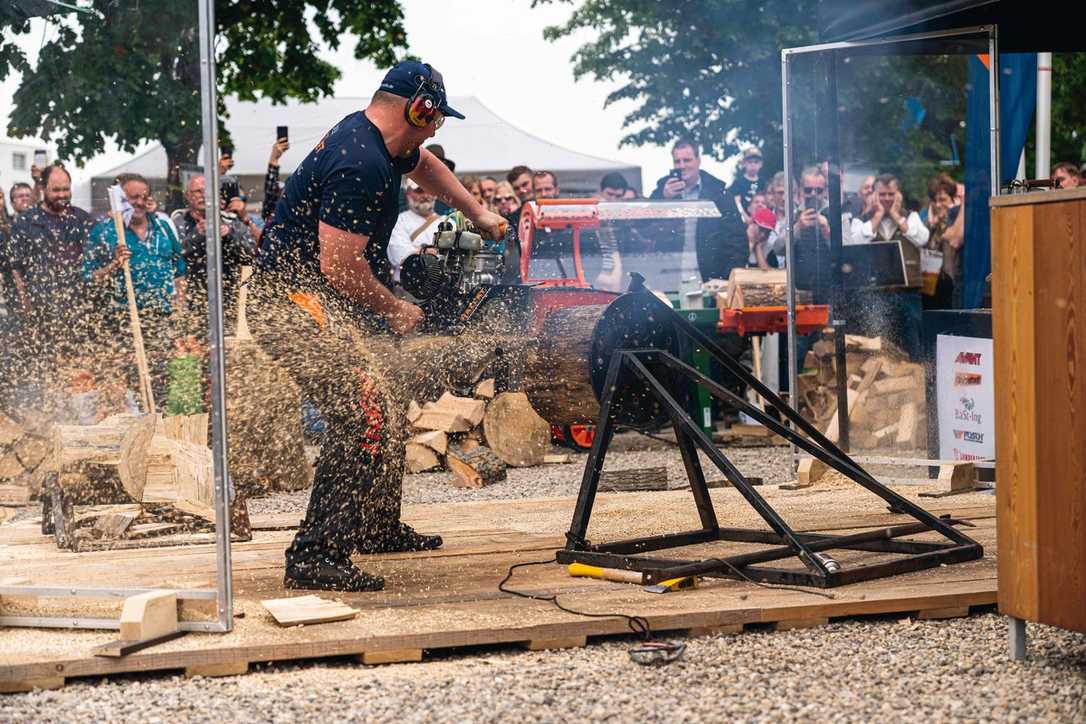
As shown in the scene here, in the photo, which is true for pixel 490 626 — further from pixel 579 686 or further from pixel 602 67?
pixel 602 67

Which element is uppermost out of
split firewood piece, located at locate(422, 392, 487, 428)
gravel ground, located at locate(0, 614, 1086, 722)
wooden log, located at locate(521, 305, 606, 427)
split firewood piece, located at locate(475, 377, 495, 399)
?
wooden log, located at locate(521, 305, 606, 427)

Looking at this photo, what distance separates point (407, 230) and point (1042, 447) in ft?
25.3

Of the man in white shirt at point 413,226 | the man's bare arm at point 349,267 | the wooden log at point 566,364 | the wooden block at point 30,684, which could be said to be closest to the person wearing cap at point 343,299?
the man's bare arm at point 349,267

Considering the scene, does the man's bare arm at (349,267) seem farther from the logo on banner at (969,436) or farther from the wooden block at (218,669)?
the logo on banner at (969,436)

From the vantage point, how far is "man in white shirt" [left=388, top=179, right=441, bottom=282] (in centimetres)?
1134

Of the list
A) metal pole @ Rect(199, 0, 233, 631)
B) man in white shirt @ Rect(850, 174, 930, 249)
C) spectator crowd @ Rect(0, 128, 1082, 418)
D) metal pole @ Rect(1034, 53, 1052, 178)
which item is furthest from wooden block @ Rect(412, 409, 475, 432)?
metal pole @ Rect(199, 0, 233, 631)

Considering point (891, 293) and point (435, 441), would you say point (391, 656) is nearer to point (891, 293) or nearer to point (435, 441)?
point (435, 441)

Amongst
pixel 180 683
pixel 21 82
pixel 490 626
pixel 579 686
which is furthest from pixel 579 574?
pixel 21 82

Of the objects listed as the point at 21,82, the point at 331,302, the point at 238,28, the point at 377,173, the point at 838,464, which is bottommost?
the point at 838,464

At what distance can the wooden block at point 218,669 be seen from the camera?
15.2 ft

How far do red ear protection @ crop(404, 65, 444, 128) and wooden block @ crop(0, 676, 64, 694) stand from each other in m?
2.53

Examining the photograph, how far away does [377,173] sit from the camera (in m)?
5.51

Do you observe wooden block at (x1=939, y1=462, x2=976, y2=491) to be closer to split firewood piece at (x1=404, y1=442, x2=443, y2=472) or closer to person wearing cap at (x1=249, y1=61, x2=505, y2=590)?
person wearing cap at (x1=249, y1=61, x2=505, y2=590)

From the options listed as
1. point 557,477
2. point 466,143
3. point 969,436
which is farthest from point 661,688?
point 466,143
